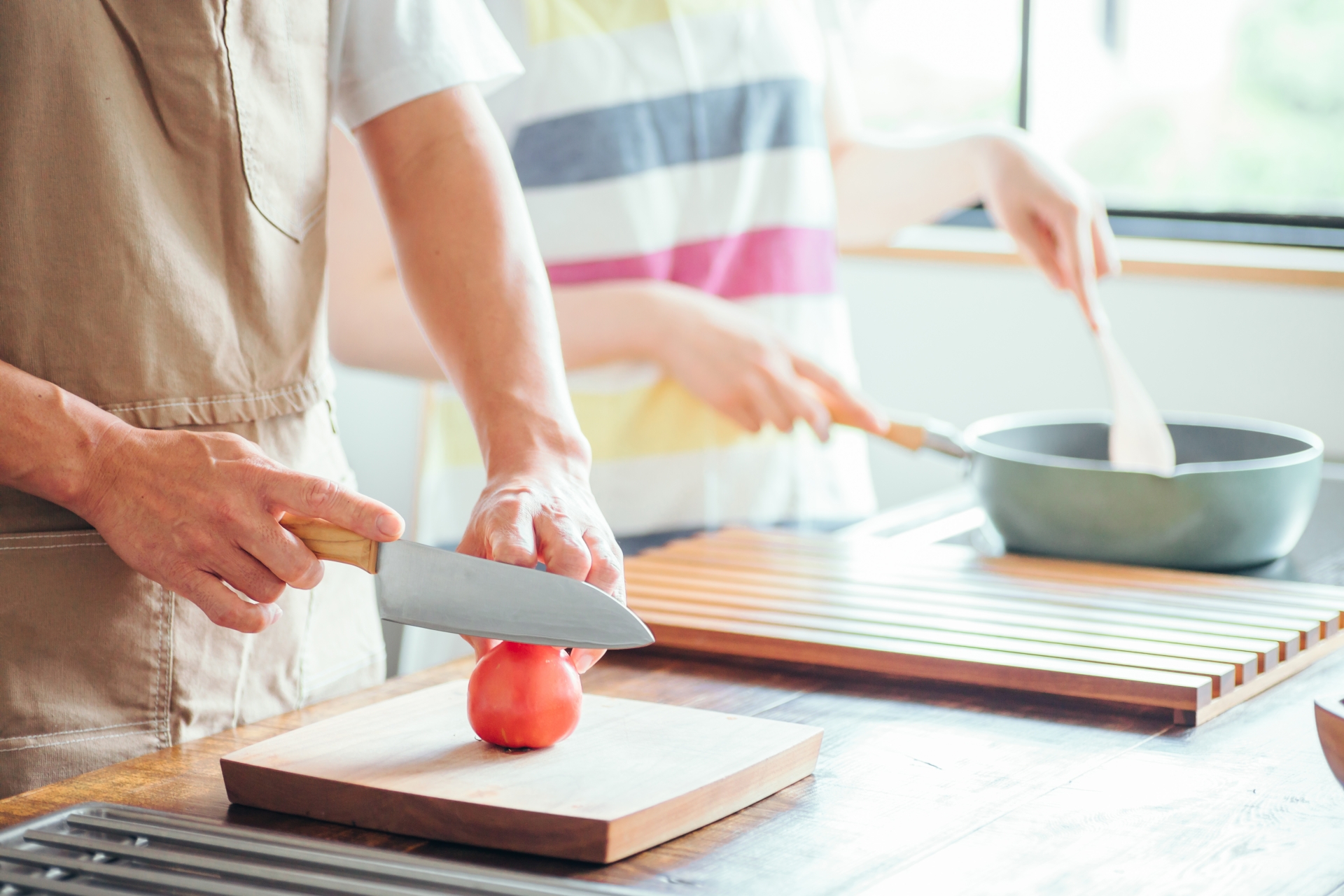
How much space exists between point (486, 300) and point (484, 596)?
0.26 meters

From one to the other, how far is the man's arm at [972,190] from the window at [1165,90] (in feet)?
1.70

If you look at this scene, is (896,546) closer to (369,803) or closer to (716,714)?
(716,714)

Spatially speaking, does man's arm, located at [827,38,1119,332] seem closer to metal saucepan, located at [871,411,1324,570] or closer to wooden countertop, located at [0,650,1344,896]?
metal saucepan, located at [871,411,1324,570]

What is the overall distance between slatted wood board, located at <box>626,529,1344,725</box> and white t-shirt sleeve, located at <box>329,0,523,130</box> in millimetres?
403

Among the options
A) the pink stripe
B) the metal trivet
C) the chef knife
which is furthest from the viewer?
the pink stripe

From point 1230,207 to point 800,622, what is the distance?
1.36m

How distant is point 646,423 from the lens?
1.39 m

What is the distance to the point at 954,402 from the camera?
2162mm

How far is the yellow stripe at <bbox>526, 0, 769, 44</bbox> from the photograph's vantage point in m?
1.29

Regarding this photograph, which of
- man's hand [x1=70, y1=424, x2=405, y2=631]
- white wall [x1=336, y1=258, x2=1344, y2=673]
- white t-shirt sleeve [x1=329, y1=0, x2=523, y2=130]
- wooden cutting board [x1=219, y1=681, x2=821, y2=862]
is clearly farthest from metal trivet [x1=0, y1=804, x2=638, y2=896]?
white wall [x1=336, y1=258, x2=1344, y2=673]

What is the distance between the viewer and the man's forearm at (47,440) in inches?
28.7

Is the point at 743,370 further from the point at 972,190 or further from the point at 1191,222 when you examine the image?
the point at 1191,222

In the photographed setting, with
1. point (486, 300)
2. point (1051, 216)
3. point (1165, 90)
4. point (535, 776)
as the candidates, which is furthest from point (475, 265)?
point (1165, 90)

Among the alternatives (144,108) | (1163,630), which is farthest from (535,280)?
(1163,630)
